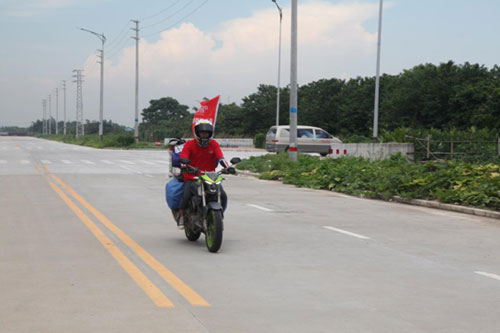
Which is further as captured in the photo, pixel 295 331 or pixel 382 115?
pixel 382 115

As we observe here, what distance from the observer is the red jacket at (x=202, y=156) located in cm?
929

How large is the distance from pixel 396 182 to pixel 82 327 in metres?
13.2

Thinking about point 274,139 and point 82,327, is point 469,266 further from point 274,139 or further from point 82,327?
point 274,139

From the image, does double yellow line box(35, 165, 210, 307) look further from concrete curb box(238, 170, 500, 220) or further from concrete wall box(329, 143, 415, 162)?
concrete wall box(329, 143, 415, 162)

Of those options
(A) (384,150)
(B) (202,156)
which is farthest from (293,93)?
(B) (202,156)

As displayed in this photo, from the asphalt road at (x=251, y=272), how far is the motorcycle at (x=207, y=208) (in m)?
0.26

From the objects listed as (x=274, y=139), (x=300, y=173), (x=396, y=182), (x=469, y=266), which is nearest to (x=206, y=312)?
(x=469, y=266)

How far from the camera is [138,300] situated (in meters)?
6.11

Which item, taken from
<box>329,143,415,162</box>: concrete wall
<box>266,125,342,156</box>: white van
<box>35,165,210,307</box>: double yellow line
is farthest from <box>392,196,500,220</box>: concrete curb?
<box>266,125,342,156</box>: white van

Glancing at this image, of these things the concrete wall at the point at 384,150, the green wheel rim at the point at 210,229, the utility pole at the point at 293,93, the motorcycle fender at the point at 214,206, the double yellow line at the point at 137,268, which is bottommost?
the double yellow line at the point at 137,268

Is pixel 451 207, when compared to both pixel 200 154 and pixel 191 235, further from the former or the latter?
pixel 200 154

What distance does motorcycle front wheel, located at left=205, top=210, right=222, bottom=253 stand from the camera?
28.1 feet

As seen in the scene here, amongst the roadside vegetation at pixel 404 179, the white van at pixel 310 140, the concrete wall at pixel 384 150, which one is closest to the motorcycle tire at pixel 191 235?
the roadside vegetation at pixel 404 179

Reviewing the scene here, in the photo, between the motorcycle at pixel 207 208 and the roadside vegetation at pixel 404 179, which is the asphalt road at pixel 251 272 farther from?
the roadside vegetation at pixel 404 179
